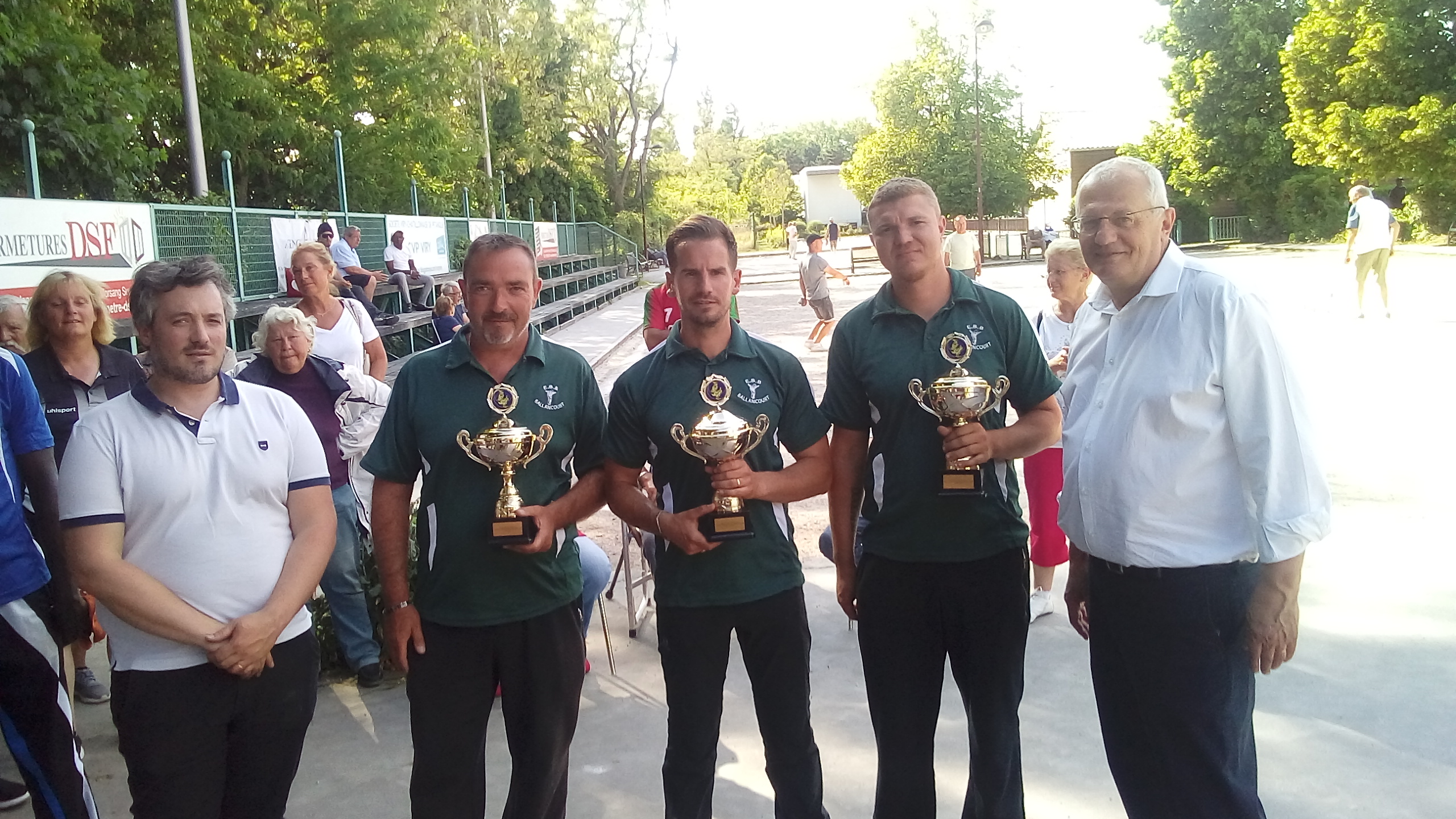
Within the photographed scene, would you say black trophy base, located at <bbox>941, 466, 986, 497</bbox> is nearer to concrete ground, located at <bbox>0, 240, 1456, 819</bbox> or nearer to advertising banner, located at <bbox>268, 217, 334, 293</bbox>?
concrete ground, located at <bbox>0, 240, 1456, 819</bbox>

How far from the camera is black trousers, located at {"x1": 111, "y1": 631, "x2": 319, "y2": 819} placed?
2709 mm

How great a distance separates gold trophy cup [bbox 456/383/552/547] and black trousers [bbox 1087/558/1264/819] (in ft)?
5.46

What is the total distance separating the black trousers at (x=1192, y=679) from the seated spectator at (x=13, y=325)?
487 cm

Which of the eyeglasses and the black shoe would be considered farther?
the black shoe

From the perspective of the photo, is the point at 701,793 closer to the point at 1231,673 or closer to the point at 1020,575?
the point at 1020,575

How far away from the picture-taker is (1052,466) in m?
5.21

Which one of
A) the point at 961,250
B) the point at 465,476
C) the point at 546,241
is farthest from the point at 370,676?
the point at 546,241

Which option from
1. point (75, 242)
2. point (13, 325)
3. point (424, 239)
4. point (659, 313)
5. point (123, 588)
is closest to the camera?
point (123, 588)

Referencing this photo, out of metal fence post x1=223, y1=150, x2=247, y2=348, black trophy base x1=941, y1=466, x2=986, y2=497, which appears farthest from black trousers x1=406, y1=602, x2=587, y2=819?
metal fence post x1=223, y1=150, x2=247, y2=348

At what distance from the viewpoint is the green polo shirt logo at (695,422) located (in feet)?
10.2

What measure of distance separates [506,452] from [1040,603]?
3.48 meters

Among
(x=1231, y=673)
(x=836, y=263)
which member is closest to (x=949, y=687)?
(x=1231, y=673)

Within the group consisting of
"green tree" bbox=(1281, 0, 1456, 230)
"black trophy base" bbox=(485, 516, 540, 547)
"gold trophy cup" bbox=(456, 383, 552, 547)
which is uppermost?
"green tree" bbox=(1281, 0, 1456, 230)

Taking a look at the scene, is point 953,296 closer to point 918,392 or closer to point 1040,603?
point 918,392
